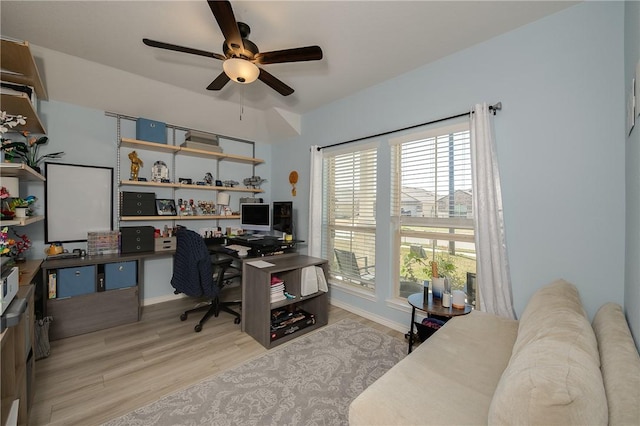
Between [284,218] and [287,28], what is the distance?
2166 millimetres

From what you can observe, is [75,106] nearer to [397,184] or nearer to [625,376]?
[397,184]

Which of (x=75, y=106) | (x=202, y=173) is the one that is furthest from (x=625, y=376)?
(x=75, y=106)

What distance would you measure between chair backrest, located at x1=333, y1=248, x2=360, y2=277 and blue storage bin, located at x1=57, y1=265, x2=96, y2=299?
261 cm

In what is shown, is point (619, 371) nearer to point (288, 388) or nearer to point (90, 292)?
point (288, 388)

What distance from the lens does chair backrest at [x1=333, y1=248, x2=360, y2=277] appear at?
10.3 feet

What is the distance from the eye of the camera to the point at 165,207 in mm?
3246

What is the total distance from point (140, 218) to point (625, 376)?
3.75 m

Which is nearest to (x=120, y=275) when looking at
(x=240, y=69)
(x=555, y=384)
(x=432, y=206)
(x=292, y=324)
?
(x=292, y=324)

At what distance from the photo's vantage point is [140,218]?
2.94 metres

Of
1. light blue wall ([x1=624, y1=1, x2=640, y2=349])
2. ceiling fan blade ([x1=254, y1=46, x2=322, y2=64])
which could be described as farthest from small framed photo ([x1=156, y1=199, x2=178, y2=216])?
light blue wall ([x1=624, y1=1, x2=640, y2=349])

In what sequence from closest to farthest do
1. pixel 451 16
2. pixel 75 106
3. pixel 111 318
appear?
pixel 451 16 < pixel 111 318 < pixel 75 106

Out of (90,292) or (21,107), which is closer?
(21,107)

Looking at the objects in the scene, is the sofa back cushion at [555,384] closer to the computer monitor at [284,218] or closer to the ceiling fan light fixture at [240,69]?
the ceiling fan light fixture at [240,69]

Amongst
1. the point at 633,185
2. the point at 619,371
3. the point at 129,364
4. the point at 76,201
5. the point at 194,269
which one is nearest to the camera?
the point at 619,371
